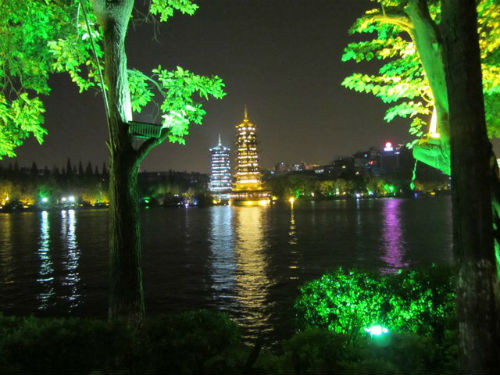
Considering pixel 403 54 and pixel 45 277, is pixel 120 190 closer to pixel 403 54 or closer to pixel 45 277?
pixel 403 54

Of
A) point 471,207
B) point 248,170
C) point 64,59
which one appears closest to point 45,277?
point 64,59

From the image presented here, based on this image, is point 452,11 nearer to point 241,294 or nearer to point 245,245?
point 241,294

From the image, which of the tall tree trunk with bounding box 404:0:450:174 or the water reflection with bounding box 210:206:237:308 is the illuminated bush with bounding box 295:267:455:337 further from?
the water reflection with bounding box 210:206:237:308

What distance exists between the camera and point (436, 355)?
15.7 feet

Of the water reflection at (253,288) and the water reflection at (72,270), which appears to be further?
the water reflection at (72,270)

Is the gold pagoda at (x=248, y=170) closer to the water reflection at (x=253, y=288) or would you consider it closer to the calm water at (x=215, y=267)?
the calm water at (x=215, y=267)

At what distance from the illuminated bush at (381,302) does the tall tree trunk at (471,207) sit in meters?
2.79

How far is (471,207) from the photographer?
158 inches

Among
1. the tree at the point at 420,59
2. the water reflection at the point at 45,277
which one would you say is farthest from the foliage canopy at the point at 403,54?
the water reflection at the point at 45,277

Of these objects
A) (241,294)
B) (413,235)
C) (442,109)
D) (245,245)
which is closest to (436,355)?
(442,109)

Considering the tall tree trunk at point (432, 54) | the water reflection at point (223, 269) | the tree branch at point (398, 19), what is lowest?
the water reflection at point (223, 269)

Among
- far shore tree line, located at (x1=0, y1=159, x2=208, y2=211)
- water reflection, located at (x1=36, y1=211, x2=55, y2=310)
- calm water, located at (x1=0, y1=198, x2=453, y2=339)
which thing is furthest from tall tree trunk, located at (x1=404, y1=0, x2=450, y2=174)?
far shore tree line, located at (x1=0, y1=159, x2=208, y2=211)

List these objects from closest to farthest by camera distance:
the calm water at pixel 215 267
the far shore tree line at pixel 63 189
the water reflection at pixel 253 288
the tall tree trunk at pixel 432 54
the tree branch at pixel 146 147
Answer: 1. the tall tree trunk at pixel 432 54
2. the tree branch at pixel 146 147
3. the water reflection at pixel 253 288
4. the calm water at pixel 215 267
5. the far shore tree line at pixel 63 189

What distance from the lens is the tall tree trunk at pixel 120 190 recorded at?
6.25m
